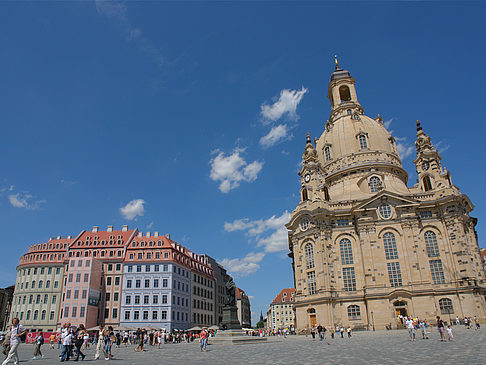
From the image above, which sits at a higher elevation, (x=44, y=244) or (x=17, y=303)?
(x=44, y=244)

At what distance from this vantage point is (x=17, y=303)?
229 feet

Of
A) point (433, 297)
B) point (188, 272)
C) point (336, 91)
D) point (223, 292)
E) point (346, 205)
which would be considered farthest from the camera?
point (223, 292)

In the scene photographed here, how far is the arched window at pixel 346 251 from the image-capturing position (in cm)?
5394

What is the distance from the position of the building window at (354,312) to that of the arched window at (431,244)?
44.2ft

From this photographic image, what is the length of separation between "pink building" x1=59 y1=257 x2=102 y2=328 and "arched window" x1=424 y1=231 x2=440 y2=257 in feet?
184

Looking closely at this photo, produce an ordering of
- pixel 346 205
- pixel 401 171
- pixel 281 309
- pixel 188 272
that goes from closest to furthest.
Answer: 1. pixel 346 205
2. pixel 401 171
3. pixel 188 272
4. pixel 281 309

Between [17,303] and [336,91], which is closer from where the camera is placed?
[17,303]

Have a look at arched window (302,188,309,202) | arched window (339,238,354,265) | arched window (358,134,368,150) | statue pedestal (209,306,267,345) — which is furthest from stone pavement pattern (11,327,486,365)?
arched window (358,134,368,150)

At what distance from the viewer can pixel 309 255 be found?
55.8 meters

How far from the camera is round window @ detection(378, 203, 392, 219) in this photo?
54625mm

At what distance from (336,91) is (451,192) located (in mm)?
38199

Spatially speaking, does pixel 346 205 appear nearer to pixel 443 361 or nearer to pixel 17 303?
pixel 443 361

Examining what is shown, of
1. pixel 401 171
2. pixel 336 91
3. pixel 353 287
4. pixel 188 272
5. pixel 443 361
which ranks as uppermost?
pixel 336 91

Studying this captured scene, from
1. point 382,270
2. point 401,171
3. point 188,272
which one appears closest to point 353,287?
point 382,270
